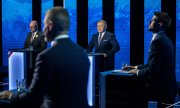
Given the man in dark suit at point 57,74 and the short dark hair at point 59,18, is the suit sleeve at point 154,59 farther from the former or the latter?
the short dark hair at point 59,18

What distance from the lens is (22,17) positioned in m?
9.07

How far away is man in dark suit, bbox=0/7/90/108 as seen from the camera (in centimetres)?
188

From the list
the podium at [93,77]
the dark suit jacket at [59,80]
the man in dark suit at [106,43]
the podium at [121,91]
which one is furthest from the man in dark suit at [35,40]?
the dark suit jacket at [59,80]

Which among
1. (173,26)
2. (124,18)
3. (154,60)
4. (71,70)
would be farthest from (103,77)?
(124,18)

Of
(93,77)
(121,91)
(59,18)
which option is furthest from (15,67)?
(59,18)

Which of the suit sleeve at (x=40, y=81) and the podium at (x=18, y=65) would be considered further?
the podium at (x=18, y=65)

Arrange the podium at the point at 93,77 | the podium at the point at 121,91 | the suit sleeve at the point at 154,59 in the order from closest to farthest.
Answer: the suit sleeve at the point at 154,59
the podium at the point at 121,91
the podium at the point at 93,77

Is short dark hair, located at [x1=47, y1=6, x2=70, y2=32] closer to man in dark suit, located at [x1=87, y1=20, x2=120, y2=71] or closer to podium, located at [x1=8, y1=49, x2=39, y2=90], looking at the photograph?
podium, located at [x1=8, y1=49, x2=39, y2=90]

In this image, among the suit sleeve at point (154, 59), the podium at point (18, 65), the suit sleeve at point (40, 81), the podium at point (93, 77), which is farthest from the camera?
the podium at point (18, 65)

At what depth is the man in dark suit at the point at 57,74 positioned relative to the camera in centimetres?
188

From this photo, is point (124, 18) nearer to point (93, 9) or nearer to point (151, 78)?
point (93, 9)

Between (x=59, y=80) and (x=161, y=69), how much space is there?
159 centimetres

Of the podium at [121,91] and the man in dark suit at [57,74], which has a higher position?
the man in dark suit at [57,74]

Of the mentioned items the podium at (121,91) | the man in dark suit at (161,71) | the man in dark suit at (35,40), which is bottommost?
the podium at (121,91)
